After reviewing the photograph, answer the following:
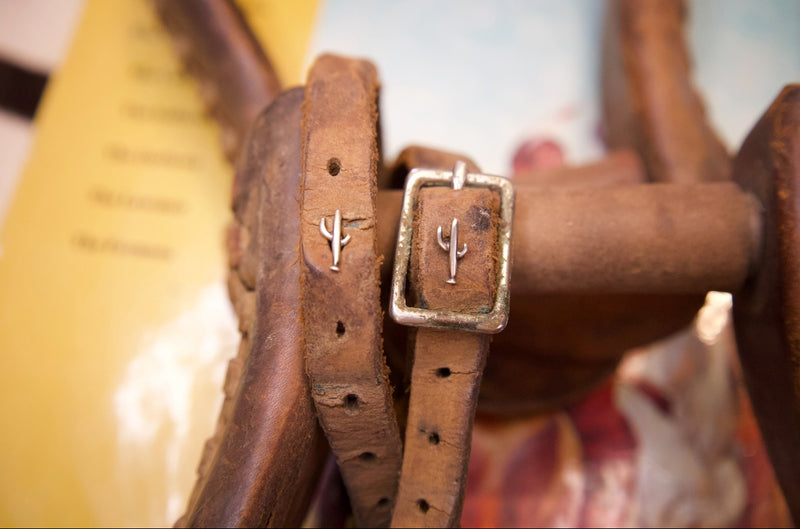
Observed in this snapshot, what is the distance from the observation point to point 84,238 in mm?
1123


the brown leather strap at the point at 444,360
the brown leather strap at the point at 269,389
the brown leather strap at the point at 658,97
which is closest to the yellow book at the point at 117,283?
the brown leather strap at the point at 269,389

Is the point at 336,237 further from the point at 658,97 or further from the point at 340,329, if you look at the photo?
the point at 658,97

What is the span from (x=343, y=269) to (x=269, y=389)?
0.17 metres

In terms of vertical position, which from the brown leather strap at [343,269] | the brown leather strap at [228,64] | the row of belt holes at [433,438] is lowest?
the row of belt holes at [433,438]

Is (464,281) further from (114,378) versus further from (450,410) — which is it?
(114,378)

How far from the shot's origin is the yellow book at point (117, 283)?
0.95 m

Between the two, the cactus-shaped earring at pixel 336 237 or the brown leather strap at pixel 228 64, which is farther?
the brown leather strap at pixel 228 64

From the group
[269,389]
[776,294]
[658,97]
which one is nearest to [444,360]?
[269,389]

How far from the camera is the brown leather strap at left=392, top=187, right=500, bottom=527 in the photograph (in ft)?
2.07

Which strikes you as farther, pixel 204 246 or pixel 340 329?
pixel 204 246

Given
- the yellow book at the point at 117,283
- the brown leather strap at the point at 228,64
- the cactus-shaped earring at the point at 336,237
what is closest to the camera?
the cactus-shaped earring at the point at 336,237

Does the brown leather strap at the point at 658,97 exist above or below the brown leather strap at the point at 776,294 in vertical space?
above

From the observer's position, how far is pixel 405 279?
65cm

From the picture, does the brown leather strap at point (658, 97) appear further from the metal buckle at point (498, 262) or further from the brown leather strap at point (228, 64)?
the brown leather strap at point (228, 64)
